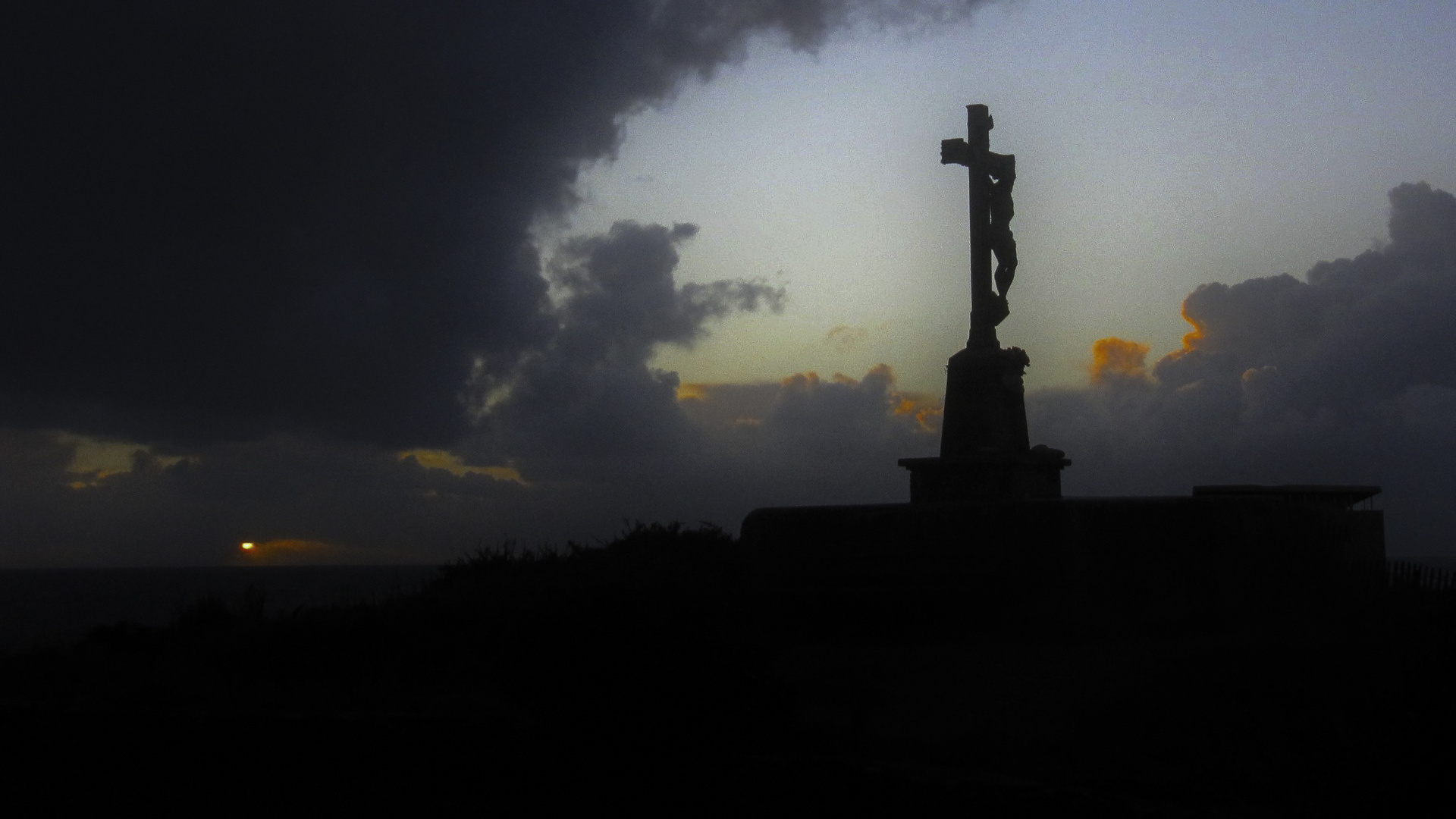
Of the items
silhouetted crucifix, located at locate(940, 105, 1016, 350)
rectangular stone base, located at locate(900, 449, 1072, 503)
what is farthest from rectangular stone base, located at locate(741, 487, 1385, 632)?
silhouetted crucifix, located at locate(940, 105, 1016, 350)

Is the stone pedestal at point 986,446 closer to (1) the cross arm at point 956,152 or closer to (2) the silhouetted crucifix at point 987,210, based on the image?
(2) the silhouetted crucifix at point 987,210

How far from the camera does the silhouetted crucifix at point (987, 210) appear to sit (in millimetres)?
14727

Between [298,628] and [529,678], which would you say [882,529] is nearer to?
[529,678]

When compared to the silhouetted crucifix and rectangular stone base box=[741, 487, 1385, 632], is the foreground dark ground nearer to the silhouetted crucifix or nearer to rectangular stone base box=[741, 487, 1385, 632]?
rectangular stone base box=[741, 487, 1385, 632]

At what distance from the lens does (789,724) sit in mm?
6457

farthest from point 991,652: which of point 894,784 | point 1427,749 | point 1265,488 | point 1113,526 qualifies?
point 1265,488

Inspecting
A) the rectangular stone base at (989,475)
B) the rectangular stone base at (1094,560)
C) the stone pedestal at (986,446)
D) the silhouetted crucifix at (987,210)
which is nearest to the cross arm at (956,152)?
the silhouetted crucifix at (987,210)

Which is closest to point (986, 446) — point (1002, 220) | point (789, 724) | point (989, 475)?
point (989, 475)

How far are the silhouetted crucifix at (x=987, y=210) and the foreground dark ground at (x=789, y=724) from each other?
6145 millimetres

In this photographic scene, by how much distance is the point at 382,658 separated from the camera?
10.6m

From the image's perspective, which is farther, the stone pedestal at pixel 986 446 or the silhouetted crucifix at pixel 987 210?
the silhouetted crucifix at pixel 987 210

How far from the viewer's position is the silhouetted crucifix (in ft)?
48.3

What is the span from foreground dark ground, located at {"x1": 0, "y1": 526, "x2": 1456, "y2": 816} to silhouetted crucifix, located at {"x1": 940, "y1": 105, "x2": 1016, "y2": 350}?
6145mm

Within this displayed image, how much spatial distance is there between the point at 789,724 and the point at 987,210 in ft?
32.3
